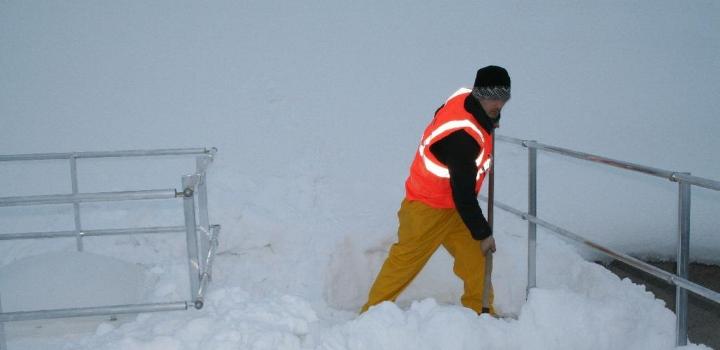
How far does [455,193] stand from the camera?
2.71 meters

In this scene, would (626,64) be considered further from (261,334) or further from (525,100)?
(261,334)

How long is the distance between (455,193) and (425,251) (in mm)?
458

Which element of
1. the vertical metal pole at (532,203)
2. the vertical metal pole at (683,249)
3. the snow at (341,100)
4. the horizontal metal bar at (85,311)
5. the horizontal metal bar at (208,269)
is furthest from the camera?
the snow at (341,100)

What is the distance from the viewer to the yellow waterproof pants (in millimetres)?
2955

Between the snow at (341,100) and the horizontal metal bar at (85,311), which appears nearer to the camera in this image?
the horizontal metal bar at (85,311)

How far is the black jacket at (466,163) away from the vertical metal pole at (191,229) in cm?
115

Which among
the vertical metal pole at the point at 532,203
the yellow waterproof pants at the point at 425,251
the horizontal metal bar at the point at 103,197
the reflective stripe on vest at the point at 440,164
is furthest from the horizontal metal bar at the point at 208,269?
the vertical metal pole at the point at 532,203

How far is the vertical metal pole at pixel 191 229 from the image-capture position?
234 centimetres

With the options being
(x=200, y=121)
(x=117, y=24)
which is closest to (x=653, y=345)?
(x=200, y=121)

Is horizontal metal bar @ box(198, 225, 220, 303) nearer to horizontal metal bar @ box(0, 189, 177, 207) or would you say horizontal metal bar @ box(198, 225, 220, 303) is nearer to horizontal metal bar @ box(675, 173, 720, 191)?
horizontal metal bar @ box(0, 189, 177, 207)

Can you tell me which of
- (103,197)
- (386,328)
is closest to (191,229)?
(103,197)

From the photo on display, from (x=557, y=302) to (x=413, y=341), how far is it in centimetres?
71

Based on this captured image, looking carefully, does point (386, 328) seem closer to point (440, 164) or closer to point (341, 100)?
point (440, 164)

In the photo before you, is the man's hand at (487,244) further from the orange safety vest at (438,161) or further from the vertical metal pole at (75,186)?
the vertical metal pole at (75,186)
